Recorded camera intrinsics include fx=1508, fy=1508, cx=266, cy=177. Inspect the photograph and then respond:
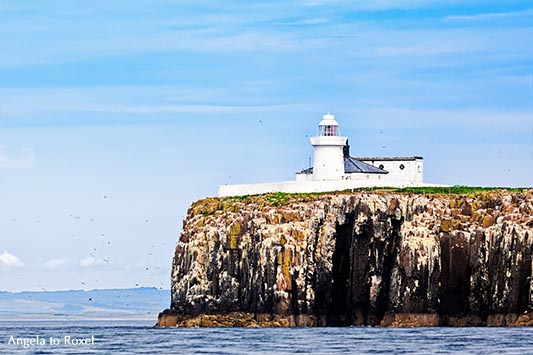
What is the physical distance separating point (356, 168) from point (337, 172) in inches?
171

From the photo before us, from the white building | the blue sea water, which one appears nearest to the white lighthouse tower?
the white building

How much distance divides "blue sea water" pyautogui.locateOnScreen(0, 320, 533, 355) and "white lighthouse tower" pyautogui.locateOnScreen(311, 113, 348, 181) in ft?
82.2

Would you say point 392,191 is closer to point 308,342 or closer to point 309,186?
point 309,186

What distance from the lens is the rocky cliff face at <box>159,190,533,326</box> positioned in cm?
11450

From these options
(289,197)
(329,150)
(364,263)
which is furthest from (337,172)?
(364,263)

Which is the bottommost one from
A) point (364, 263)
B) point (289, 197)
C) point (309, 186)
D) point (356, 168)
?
point (364, 263)

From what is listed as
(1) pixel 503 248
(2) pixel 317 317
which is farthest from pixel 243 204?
(1) pixel 503 248

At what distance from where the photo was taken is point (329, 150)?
135 metres

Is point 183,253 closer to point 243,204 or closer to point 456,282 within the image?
point 243,204

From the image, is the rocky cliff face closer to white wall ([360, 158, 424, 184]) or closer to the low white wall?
the low white wall

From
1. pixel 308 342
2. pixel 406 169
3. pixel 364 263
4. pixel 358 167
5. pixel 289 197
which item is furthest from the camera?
pixel 406 169

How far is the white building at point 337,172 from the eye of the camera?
131 metres

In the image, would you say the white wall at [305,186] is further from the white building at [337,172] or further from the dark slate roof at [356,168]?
the dark slate roof at [356,168]

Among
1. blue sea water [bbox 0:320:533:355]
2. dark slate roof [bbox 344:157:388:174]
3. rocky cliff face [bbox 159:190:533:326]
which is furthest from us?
dark slate roof [bbox 344:157:388:174]
